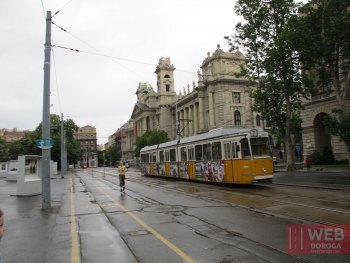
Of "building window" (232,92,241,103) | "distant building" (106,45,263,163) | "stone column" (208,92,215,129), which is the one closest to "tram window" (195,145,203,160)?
"distant building" (106,45,263,163)

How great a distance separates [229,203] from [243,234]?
562 cm

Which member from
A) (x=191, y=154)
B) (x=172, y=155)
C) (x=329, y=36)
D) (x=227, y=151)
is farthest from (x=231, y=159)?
(x=329, y=36)

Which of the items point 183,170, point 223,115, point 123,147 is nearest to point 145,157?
point 183,170

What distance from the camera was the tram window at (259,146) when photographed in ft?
67.0

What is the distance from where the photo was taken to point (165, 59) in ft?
402

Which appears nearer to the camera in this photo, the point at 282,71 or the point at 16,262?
the point at 16,262

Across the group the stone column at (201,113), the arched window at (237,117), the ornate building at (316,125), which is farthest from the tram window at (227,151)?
the stone column at (201,113)

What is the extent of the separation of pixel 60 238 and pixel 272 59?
3020 centimetres

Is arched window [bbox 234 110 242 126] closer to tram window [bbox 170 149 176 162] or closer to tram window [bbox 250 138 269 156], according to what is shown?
tram window [bbox 170 149 176 162]

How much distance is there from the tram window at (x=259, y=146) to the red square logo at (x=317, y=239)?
444 inches

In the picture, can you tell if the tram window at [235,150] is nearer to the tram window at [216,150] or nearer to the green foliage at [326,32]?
the tram window at [216,150]

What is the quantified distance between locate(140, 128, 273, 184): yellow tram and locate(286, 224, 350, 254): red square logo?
11.1m

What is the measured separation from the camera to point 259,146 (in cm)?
2056

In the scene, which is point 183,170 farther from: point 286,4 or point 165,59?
point 165,59
